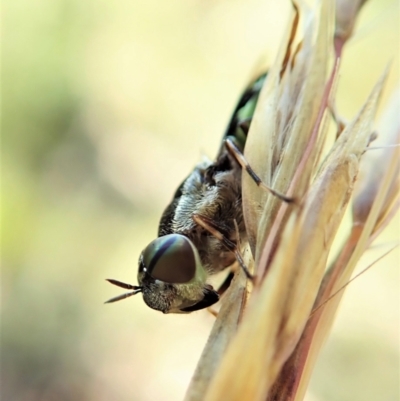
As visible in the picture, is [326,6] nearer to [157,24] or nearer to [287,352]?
[287,352]

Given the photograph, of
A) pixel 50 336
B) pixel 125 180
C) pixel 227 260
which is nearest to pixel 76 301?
pixel 50 336

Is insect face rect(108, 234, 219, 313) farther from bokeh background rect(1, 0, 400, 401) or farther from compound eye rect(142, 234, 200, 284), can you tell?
bokeh background rect(1, 0, 400, 401)

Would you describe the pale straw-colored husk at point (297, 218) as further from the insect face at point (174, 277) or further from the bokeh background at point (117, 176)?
the bokeh background at point (117, 176)

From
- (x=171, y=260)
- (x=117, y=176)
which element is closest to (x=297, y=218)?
(x=171, y=260)

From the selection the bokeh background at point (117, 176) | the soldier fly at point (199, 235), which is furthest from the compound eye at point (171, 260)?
the bokeh background at point (117, 176)

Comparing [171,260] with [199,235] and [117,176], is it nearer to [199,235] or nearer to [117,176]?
[199,235]

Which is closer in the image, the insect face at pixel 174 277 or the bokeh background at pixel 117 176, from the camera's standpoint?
the insect face at pixel 174 277

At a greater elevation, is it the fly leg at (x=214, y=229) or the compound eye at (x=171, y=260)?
the fly leg at (x=214, y=229)
